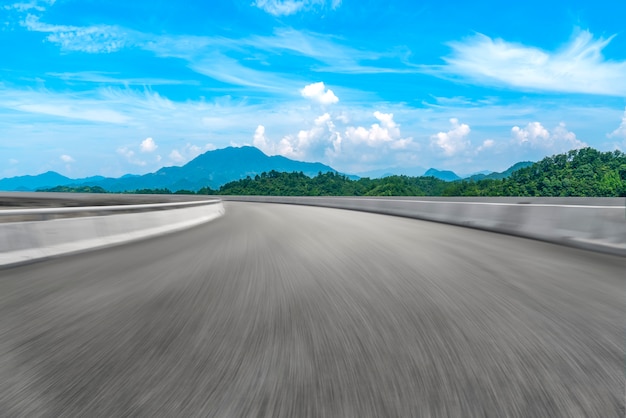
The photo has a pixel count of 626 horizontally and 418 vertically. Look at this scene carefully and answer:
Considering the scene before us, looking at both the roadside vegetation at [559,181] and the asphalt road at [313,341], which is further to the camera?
the roadside vegetation at [559,181]

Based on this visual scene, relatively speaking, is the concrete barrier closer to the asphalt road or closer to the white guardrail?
the asphalt road

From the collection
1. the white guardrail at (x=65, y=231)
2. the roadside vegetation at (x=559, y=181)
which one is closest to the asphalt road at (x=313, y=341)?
the white guardrail at (x=65, y=231)

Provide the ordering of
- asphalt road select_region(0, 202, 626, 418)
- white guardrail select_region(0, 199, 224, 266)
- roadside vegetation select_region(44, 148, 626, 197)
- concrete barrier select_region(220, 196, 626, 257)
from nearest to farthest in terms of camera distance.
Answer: asphalt road select_region(0, 202, 626, 418), white guardrail select_region(0, 199, 224, 266), concrete barrier select_region(220, 196, 626, 257), roadside vegetation select_region(44, 148, 626, 197)

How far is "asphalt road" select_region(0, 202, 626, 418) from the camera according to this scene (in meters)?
2.68

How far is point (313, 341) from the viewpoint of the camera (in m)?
3.72

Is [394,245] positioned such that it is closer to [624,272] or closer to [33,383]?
[624,272]

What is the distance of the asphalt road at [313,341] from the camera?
2.68 m

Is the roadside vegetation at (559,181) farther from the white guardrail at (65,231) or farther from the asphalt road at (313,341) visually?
the asphalt road at (313,341)

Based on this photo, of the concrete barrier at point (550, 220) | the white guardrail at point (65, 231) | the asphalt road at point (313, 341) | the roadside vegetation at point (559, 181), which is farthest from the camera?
the roadside vegetation at point (559, 181)

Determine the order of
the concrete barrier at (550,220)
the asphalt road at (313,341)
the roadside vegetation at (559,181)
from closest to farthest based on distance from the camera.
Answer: the asphalt road at (313,341)
the concrete barrier at (550,220)
the roadside vegetation at (559,181)

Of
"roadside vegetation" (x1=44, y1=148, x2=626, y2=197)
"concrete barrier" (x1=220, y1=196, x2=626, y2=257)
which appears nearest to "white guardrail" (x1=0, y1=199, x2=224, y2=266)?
"concrete barrier" (x1=220, y1=196, x2=626, y2=257)

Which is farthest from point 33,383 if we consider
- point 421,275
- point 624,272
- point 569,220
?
point 569,220

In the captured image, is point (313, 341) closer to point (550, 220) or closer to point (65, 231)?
point (65, 231)

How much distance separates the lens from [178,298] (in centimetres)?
529
